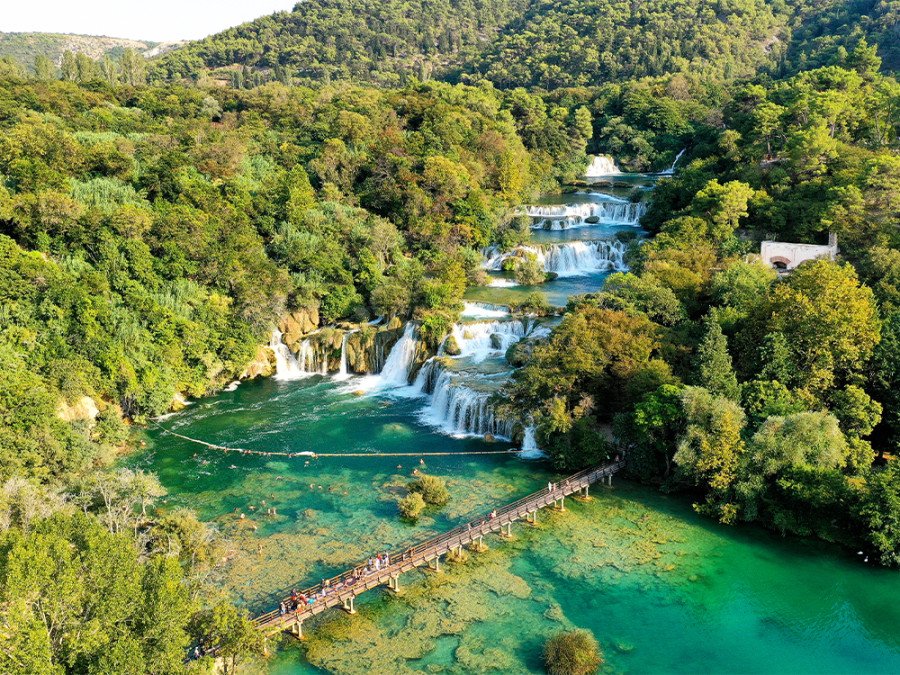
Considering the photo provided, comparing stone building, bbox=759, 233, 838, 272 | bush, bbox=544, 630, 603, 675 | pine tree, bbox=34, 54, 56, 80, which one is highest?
pine tree, bbox=34, 54, 56, 80

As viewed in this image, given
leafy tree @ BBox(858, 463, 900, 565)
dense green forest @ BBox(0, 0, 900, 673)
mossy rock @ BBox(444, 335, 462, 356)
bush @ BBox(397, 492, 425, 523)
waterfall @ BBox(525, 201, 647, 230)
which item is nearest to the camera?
dense green forest @ BBox(0, 0, 900, 673)

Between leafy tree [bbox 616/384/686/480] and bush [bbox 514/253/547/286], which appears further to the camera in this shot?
bush [bbox 514/253/547/286]

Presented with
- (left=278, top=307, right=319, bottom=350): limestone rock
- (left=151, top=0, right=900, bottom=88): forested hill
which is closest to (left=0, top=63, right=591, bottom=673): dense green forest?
(left=278, top=307, right=319, bottom=350): limestone rock

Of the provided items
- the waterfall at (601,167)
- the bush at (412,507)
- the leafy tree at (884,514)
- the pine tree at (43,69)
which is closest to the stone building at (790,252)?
the leafy tree at (884,514)

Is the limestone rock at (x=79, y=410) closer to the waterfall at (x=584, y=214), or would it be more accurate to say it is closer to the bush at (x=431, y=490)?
the bush at (x=431, y=490)

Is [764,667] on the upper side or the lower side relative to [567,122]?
lower

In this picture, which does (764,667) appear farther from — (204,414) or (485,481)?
(204,414)

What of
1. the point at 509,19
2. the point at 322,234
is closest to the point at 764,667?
the point at 322,234

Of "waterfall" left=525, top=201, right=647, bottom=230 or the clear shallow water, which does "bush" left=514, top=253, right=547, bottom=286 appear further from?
"waterfall" left=525, top=201, right=647, bottom=230
